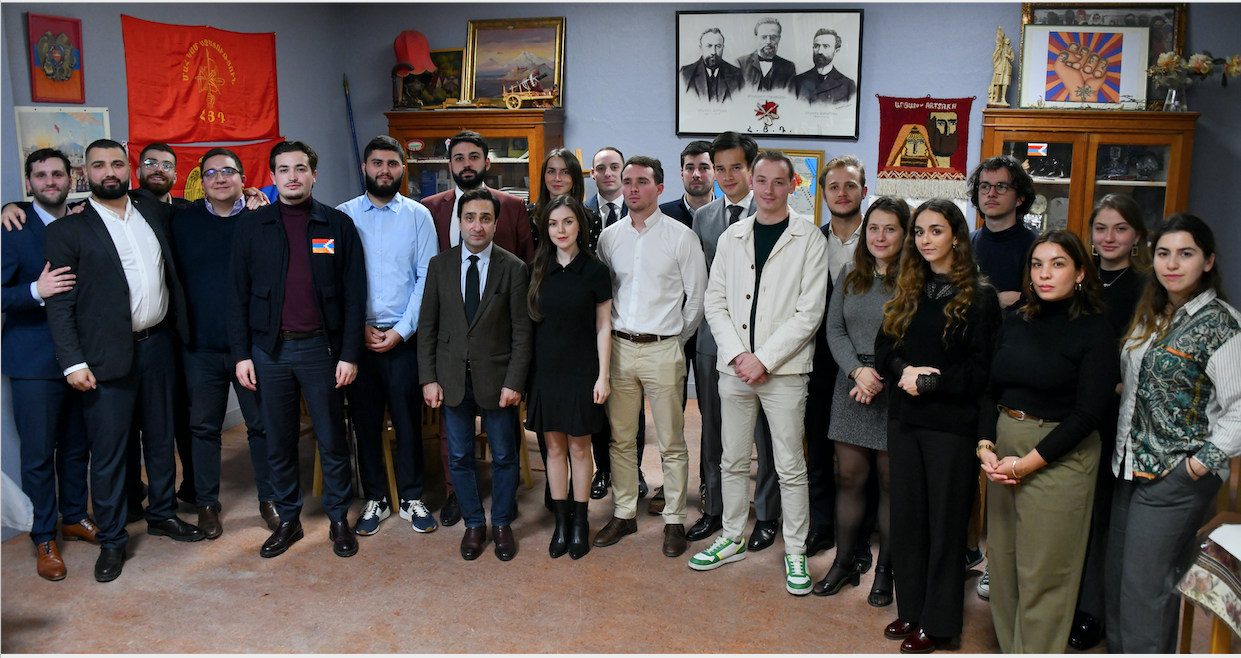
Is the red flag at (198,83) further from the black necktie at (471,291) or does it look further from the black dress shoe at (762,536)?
the black dress shoe at (762,536)

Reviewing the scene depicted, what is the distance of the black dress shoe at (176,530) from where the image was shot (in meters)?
3.74

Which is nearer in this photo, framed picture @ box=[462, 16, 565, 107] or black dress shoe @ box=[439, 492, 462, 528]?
black dress shoe @ box=[439, 492, 462, 528]

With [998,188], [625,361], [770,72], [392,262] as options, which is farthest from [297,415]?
[770,72]

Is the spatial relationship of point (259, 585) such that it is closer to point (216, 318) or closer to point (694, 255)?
point (216, 318)

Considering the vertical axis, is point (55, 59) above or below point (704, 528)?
above

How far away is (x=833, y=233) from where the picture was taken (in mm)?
3441

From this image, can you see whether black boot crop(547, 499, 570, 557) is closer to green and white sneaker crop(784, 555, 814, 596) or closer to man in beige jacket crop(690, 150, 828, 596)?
man in beige jacket crop(690, 150, 828, 596)

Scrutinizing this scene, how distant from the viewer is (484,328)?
11.3 ft

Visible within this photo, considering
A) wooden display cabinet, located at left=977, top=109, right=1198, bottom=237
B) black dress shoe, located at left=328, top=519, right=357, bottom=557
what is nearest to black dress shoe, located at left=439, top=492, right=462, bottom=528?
black dress shoe, located at left=328, top=519, right=357, bottom=557

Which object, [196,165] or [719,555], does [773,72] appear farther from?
[196,165]

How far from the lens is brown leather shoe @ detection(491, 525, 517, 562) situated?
3566 mm

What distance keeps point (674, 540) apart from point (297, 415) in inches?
65.0

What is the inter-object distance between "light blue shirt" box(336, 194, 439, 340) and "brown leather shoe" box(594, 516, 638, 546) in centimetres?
116

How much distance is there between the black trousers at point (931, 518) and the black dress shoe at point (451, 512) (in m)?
1.94
